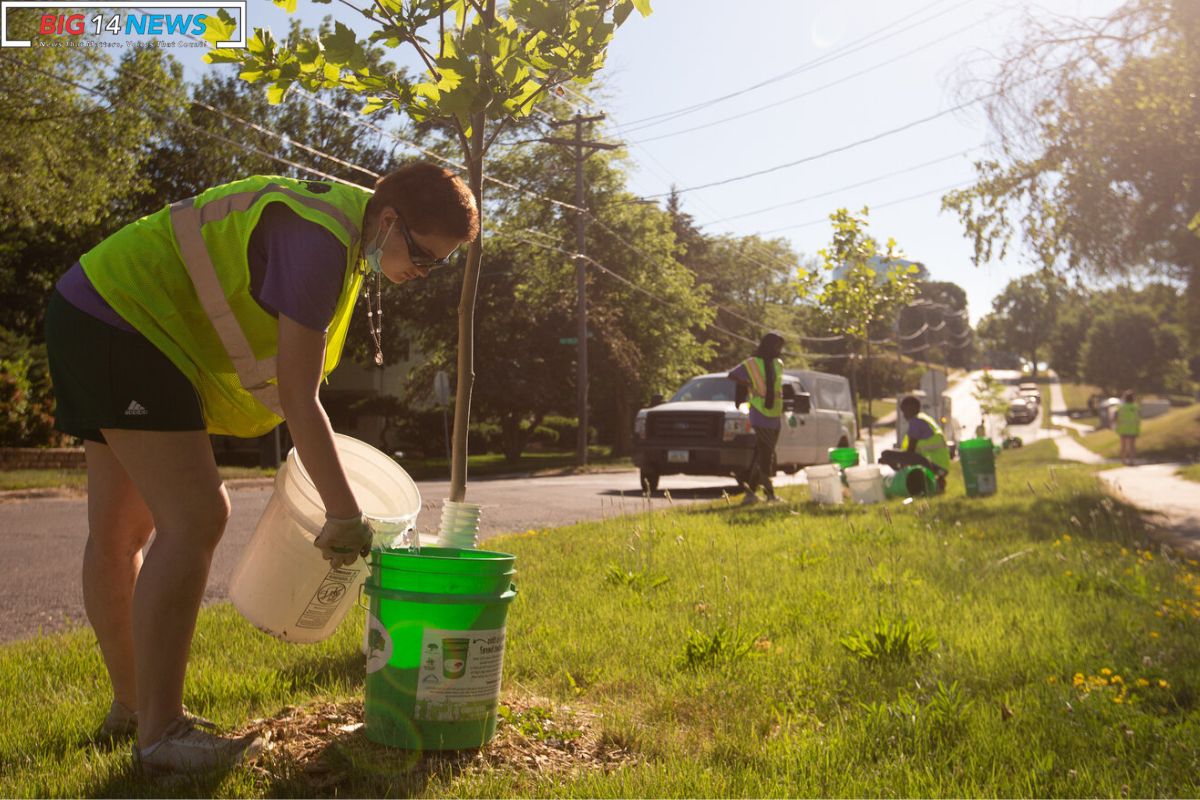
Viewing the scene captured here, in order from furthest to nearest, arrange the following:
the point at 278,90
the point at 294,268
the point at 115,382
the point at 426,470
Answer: the point at 426,470
the point at 278,90
the point at 115,382
the point at 294,268

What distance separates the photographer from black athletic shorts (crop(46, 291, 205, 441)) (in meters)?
2.67

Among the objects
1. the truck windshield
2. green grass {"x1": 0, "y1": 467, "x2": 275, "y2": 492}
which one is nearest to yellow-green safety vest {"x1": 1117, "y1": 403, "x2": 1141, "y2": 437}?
the truck windshield

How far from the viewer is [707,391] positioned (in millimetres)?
17672

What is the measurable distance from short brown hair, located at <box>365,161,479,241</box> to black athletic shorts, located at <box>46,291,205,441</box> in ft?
2.20

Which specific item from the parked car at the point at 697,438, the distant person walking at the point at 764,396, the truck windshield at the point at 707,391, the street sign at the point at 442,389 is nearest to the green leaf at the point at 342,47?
the distant person walking at the point at 764,396

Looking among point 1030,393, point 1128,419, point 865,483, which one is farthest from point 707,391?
point 1030,393

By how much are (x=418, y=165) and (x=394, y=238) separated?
21 cm

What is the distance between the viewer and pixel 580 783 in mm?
2709

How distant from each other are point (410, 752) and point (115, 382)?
126 cm

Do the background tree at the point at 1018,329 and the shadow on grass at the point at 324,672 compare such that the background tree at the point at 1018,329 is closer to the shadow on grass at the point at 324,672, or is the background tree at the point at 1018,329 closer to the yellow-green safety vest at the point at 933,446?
the yellow-green safety vest at the point at 933,446

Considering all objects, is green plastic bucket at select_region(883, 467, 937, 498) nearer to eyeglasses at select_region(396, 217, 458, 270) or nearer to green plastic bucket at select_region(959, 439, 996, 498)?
green plastic bucket at select_region(959, 439, 996, 498)

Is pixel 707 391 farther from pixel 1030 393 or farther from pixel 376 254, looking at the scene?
pixel 1030 393

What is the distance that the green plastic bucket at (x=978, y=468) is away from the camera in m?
13.1

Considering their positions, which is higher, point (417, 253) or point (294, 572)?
point (417, 253)
